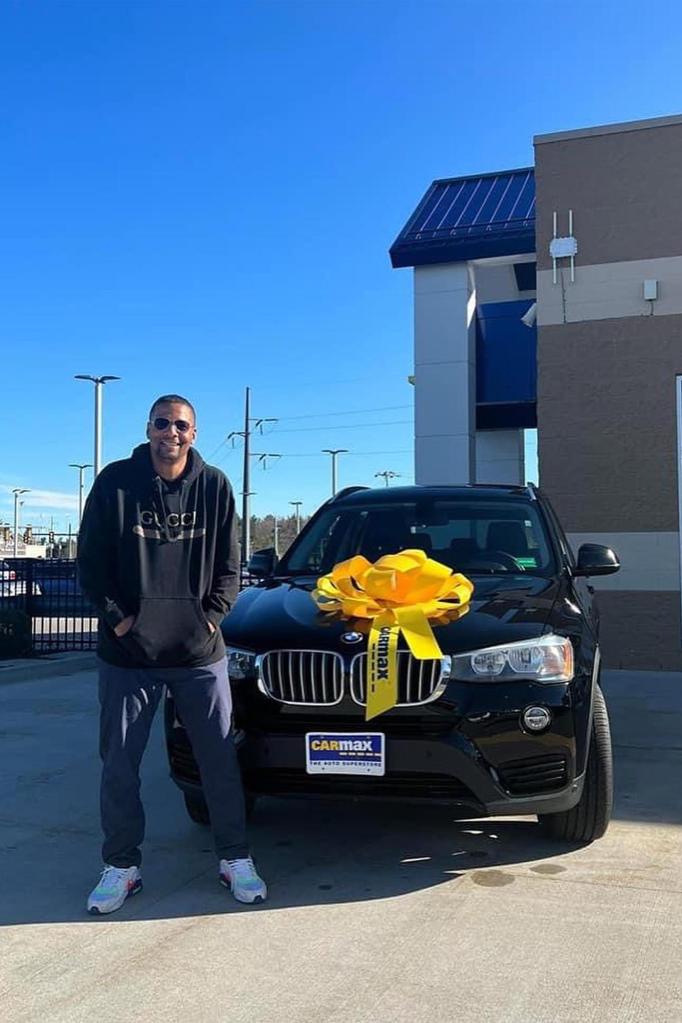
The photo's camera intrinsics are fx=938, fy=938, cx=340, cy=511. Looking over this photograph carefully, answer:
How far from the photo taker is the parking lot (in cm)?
280

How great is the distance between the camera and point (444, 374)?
13844 millimetres

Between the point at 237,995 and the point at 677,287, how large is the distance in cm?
874

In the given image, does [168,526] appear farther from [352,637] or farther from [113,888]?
[113,888]

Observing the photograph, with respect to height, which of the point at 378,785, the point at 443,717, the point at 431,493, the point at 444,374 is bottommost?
the point at 378,785

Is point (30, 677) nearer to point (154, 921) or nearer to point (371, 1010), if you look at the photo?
point (154, 921)

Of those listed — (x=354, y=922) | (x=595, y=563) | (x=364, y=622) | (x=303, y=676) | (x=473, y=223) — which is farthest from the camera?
(x=473, y=223)

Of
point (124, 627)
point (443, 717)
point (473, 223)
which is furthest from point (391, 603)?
point (473, 223)

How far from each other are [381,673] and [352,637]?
211 mm

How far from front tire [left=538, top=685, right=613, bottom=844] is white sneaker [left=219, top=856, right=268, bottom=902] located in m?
1.22

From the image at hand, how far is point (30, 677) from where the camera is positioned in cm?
994

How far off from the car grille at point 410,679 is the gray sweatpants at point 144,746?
53 centimetres

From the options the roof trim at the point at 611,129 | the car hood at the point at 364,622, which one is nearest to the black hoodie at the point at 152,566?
the car hood at the point at 364,622

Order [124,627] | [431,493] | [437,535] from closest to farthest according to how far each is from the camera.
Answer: [124,627] → [437,535] → [431,493]

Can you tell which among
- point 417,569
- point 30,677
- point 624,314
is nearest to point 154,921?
point 417,569
